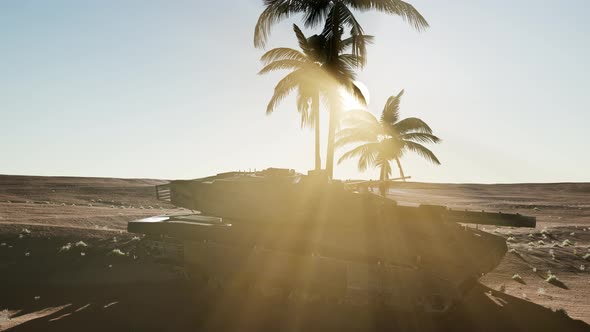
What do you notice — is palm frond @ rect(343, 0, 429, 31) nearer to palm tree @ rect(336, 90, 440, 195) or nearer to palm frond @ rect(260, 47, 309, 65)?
palm frond @ rect(260, 47, 309, 65)

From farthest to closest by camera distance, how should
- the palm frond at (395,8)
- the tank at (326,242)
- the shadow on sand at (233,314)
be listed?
the palm frond at (395,8), the tank at (326,242), the shadow on sand at (233,314)

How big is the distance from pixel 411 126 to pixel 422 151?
5.37 ft

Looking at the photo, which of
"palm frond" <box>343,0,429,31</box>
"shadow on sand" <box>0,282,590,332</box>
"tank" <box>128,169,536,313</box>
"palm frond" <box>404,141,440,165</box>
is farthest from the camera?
"palm frond" <box>404,141,440,165</box>

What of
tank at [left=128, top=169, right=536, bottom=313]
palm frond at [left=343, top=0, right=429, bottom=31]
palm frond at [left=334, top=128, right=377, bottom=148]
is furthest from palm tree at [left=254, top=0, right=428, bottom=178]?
palm frond at [left=334, top=128, right=377, bottom=148]

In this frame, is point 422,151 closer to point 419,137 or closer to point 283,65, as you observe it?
point 419,137

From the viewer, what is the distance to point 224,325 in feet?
24.0

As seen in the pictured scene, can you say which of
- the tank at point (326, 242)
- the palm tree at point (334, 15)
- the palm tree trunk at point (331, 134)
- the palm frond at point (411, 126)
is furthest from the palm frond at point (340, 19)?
the palm frond at point (411, 126)

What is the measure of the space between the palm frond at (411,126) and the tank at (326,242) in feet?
54.0

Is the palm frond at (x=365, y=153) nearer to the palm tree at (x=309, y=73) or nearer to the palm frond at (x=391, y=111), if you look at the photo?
the palm frond at (x=391, y=111)

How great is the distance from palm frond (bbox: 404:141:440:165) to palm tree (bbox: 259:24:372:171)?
9.08 meters

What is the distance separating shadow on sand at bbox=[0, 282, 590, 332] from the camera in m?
7.32

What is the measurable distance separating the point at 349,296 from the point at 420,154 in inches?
731

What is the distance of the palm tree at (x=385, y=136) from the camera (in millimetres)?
24797

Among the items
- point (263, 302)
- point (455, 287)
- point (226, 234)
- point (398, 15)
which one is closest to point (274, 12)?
point (398, 15)
